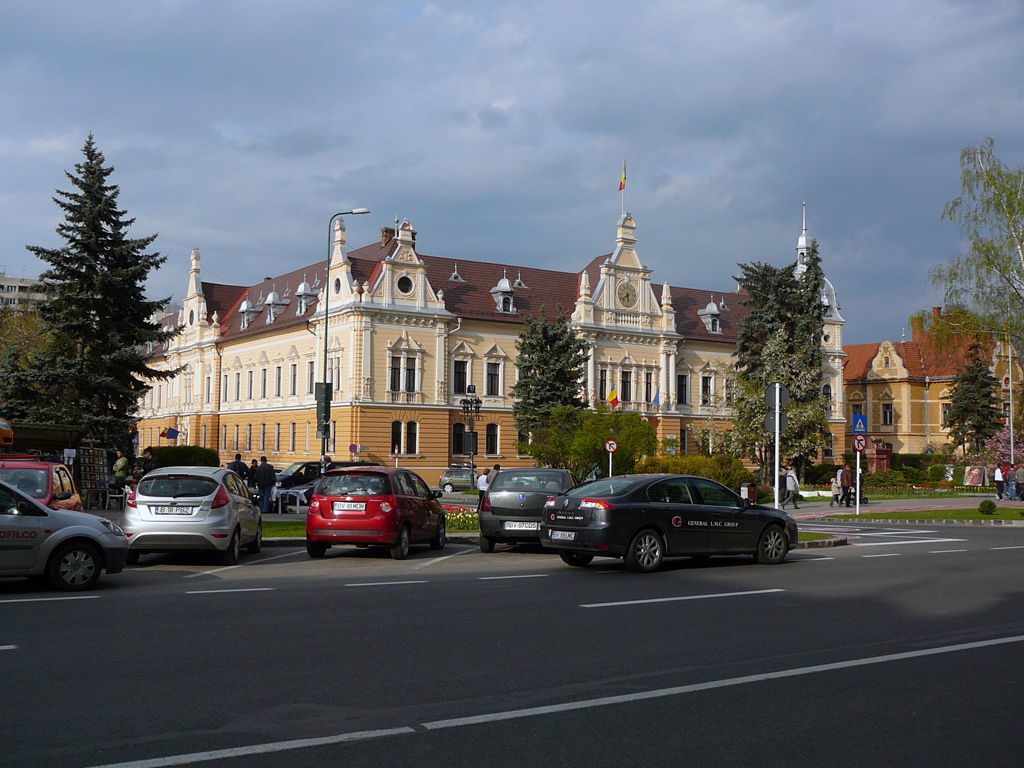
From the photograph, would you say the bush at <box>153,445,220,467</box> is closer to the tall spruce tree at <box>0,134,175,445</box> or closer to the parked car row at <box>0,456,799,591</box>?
the tall spruce tree at <box>0,134,175,445</box>

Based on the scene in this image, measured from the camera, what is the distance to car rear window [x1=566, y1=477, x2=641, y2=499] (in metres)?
16.3

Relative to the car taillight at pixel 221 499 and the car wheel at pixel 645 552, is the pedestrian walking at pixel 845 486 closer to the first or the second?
the car wheel at pixel 645 552

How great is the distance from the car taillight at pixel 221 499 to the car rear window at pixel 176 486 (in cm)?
9

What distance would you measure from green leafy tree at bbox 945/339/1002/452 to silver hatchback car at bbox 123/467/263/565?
72994mm

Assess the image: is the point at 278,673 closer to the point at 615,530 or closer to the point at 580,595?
the point at 580,595

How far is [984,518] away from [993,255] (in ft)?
35.8

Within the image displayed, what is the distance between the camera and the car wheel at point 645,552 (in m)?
16.2

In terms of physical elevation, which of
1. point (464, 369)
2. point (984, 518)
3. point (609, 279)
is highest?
point (609, 279)

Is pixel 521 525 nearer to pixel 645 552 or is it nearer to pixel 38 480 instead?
pixel 645 552

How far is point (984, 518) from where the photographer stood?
3325 cm

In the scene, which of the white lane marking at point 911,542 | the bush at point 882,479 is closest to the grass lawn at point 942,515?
the white lane marking at point 911,542

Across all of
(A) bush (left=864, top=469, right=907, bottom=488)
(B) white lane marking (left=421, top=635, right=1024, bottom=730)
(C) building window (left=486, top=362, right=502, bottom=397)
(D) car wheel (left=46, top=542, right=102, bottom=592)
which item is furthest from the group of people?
(D) car wheel (left=46, top=542, right=102, bottom=592)

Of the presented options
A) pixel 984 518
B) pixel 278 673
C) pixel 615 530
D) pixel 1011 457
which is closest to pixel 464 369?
pixel 1011 457

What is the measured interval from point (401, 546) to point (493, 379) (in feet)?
169
